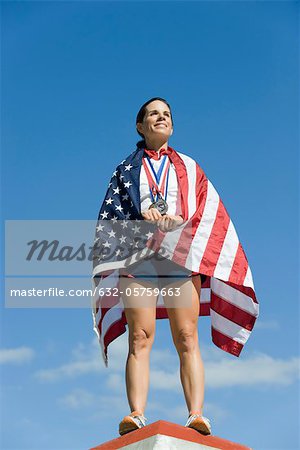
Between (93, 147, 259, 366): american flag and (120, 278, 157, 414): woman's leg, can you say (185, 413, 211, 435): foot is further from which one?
(93, 147, 259, 366): american flag

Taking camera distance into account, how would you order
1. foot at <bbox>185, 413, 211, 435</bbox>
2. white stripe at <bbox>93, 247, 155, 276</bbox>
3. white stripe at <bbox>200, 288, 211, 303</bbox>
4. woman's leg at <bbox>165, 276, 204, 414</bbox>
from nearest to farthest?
foot at <bbox>185, 413, 211, 435</bbox> < woman's leg at <bbox>165, 276, 204, 414</bbox> < white stripe at <bbox>93, 247, 155, 276</bbox> < white stripe at <bbox>200, 288, 211, 303</bbox>

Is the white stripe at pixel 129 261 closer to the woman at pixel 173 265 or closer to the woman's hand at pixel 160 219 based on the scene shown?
the woman at pixel 173 265

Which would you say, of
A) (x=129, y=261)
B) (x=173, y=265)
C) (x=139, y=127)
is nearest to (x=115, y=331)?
(x=129, y=261)

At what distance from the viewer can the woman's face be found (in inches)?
258

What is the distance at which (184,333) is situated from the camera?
19.5 ft

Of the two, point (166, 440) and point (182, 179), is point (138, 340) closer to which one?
point (166, 440)

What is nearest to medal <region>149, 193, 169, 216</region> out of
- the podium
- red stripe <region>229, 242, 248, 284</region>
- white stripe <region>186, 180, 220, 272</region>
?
white stripe <region>186, 180, 220, 272</region>

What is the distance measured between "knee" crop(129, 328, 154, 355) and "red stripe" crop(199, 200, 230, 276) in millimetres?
699

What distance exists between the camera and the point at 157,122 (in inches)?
259

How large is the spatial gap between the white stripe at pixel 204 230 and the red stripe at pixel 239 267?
311 millimetres

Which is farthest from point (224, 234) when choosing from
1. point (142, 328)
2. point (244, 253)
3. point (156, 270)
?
point (142, 328)

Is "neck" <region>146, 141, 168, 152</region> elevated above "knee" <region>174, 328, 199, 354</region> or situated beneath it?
elevated above

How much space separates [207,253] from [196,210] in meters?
0.40

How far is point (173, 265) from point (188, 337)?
0.61m
